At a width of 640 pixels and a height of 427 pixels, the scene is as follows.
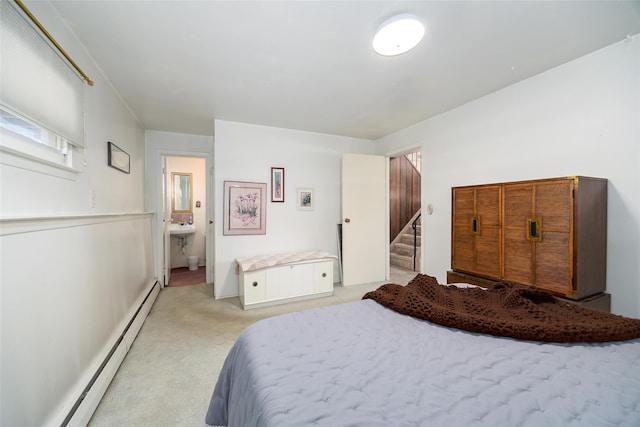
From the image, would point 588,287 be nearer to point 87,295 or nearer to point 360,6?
point 360,6

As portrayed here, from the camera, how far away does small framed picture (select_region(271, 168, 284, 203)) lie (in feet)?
12.3

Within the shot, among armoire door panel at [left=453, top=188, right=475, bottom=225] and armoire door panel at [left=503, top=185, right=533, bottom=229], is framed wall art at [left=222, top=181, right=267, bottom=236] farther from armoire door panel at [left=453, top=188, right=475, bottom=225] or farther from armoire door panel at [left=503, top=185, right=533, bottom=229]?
armoire door panel at [left=503, top=185, right=533, bottom=229]

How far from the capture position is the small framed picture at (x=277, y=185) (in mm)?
3764

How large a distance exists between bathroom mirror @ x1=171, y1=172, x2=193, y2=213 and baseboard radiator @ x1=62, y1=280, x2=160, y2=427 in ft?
10.3

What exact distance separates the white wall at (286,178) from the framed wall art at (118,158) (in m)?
0.99

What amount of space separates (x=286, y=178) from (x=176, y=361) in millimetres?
2658

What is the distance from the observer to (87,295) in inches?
66.2

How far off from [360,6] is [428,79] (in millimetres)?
1168

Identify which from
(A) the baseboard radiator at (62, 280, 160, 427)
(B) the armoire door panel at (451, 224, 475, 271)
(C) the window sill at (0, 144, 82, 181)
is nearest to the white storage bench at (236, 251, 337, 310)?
(A) the baseboard radiator at (62, 280, 160, 427)

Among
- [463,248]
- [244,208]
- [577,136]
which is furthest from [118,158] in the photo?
[577,136]

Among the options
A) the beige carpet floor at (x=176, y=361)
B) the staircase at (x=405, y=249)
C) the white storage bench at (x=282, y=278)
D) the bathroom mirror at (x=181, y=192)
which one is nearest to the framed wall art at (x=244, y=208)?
the white storage bench at (x=282, y=278)

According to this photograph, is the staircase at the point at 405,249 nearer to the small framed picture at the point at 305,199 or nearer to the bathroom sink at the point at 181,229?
the small framed picture at the point at 305,199

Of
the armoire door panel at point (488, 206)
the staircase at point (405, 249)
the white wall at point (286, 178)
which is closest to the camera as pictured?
the armoire door panel at point (488, 206)

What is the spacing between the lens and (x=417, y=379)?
34.7 inches
